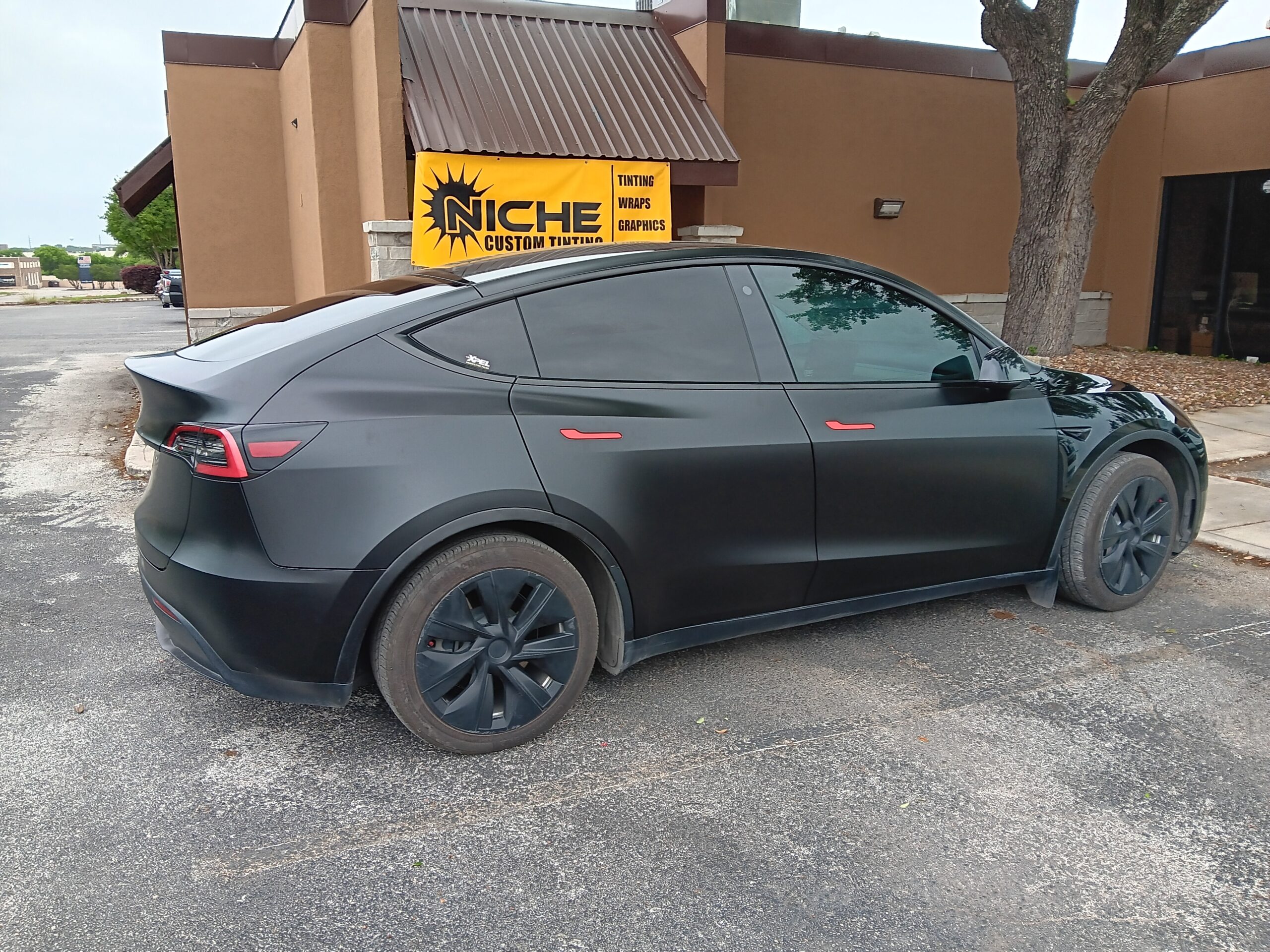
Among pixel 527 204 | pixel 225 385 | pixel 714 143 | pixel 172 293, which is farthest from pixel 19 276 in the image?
pixel 225 385

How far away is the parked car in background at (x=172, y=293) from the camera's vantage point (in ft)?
106

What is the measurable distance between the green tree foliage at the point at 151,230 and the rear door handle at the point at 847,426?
47.4m

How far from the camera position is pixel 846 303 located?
160 inches

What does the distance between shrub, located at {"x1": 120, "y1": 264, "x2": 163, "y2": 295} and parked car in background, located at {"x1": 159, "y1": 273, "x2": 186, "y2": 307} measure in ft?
56.3

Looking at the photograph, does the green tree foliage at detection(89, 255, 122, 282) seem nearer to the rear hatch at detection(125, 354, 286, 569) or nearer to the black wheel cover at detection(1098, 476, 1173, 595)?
the rear hatch at detection(125, 354, 286, 569)

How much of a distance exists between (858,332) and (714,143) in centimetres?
702

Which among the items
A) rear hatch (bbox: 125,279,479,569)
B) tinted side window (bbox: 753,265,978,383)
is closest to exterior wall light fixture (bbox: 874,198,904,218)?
tinted side window (bbox: 753,265,978,383)

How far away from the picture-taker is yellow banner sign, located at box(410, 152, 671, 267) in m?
9.41

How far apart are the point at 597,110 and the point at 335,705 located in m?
8.50

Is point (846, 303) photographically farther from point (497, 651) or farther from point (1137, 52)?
point (1137, 52)

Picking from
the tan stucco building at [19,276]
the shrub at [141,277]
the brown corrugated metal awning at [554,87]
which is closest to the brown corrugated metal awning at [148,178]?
the brown corrugated metal awning at [554,87]

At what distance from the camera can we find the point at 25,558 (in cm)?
550

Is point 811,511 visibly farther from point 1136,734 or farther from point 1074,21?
point 1074,21

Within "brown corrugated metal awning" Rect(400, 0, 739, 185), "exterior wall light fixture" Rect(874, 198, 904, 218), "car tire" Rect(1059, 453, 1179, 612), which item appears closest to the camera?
"car tire" Rect(1059, 453, 1179, 612)
